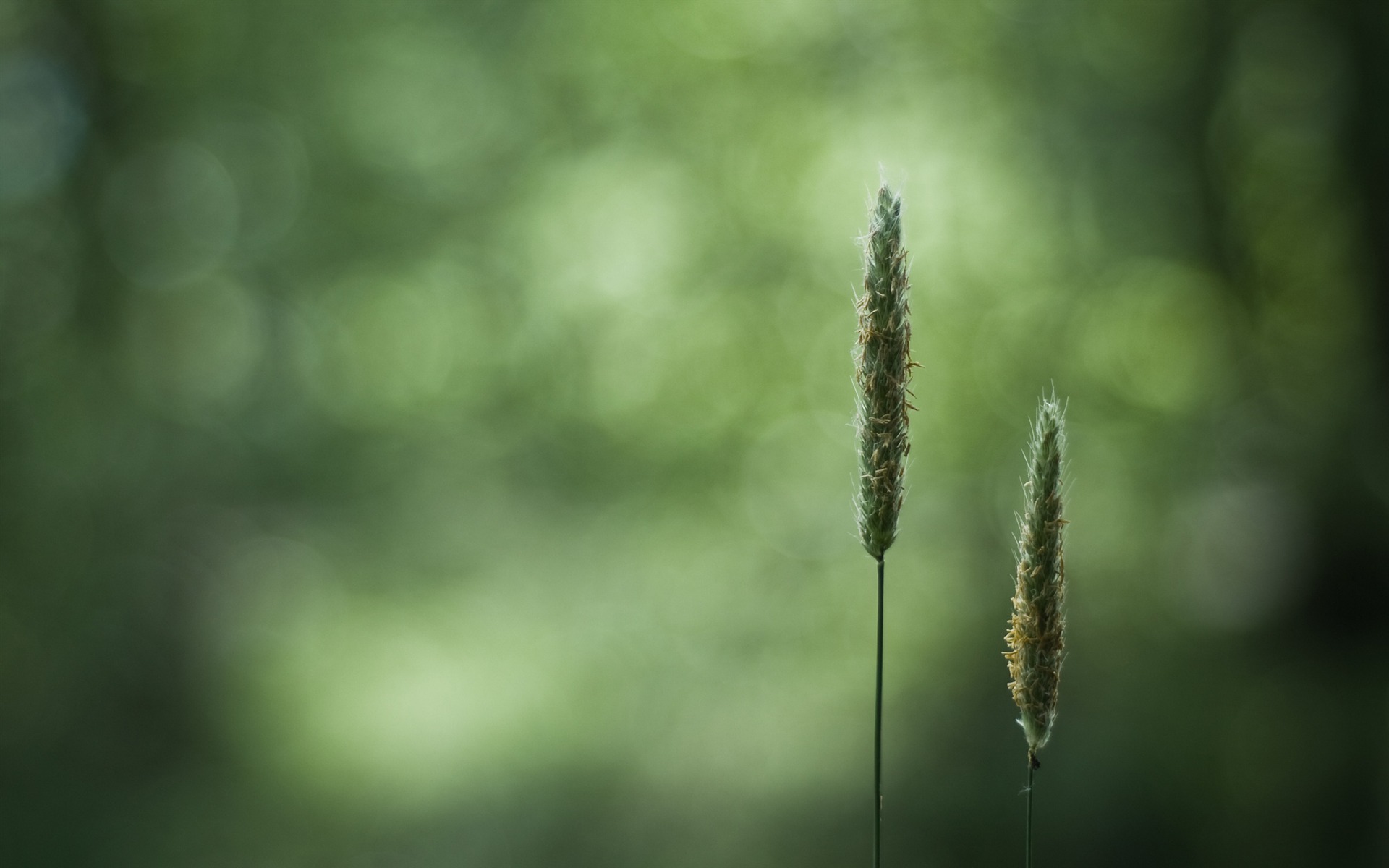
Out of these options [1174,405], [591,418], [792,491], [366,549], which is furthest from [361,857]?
[1174,405]

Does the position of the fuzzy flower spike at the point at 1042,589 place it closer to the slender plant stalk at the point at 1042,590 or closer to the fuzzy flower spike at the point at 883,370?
the slender plant stalk at the point at 1042,590

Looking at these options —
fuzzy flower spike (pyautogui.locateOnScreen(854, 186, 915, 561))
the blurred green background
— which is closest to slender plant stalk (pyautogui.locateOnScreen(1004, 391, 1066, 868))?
fuzzy flower spike (pyautogui.locateOnScreen(854, 186, 915, 561))

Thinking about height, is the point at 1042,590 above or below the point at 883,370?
below

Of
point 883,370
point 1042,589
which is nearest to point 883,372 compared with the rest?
point 883,370

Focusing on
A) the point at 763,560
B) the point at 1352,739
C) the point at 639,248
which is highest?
the point at 639,248

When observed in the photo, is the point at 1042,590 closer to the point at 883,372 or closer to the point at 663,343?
the point at 883,372

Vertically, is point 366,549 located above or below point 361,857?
above

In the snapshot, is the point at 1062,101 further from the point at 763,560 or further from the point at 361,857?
the point at 361,857

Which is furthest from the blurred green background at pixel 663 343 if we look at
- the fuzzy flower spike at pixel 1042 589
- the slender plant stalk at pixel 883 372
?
the slender plant stalk at pixel 883 372

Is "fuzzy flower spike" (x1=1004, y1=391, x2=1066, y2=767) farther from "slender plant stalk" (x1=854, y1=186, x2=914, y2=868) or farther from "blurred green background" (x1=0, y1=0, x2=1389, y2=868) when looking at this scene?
"blurred green background" (x1=0, y1=0, x2=1389, y2=868)
